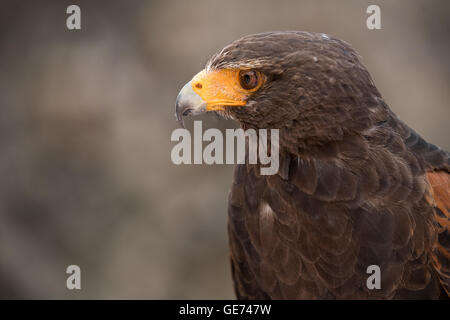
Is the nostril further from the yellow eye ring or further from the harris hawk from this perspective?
the yellow eye ring

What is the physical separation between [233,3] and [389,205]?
364cm

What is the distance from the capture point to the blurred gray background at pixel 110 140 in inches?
220

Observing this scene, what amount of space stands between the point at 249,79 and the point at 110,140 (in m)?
3.32

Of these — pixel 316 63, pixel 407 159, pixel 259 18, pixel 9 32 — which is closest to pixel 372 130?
pixel 407 159

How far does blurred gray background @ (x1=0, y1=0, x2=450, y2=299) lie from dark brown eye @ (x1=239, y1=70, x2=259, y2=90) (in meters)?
3.04

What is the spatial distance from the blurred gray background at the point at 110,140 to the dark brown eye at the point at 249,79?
120 inches

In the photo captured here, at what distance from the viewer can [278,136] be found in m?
2.60

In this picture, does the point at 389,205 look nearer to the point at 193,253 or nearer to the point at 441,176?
the point at 441,176

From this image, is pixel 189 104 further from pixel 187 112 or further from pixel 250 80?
pixel 250 80

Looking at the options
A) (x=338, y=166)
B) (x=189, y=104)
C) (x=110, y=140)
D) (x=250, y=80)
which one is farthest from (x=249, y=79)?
(x=110, y=140)

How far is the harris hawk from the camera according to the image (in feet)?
8.29

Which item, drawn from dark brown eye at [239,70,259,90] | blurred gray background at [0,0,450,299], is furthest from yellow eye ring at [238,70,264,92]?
blurred gray background at [0,0,450,299]

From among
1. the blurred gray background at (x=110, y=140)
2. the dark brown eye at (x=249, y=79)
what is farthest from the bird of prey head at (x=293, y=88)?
the blurred gray background at (x=110, y=140)

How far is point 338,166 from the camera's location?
2547 mm
